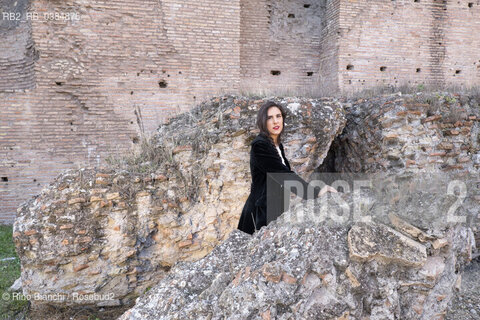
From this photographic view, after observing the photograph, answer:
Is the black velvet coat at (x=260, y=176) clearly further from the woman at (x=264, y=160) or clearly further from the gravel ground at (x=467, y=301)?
the gravel ground at (x=467, y=301)

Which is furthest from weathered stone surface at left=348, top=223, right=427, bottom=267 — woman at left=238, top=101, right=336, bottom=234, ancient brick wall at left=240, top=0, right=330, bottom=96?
ancient brick wall at left=240, top=0, right=330, bottom=96

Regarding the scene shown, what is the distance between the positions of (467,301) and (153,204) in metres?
3.42

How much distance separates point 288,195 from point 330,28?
25.6 ft

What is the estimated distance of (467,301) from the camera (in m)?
3.25

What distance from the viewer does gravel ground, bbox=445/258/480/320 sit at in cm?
302

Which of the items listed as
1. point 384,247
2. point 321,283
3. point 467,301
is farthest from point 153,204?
point 467,301

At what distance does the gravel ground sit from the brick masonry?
3.72m

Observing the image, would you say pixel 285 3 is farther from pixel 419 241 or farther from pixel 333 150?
pixel 419 241

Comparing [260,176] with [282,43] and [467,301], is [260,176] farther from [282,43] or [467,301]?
[282,43]

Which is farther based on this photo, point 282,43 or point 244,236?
point 282,43

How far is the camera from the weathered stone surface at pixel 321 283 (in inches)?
66.0

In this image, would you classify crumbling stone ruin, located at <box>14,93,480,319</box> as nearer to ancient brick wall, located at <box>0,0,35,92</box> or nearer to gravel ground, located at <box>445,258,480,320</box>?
gravel ground, located at <box>445,258,480,320</box>

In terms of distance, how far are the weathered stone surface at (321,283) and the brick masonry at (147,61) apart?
181 inches

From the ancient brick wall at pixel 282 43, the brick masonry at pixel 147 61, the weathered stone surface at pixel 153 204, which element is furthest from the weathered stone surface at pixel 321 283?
the ancient brick wall at pixel 282 43
